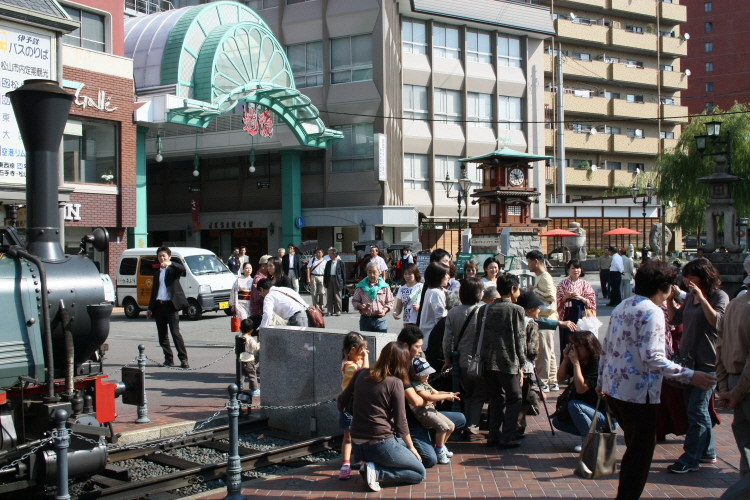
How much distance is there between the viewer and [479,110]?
3841 cm

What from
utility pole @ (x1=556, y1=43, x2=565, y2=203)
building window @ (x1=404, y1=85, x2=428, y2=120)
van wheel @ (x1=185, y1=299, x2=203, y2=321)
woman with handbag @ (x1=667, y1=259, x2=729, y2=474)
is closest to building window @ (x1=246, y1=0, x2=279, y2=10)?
building window @ (x1=404, y1=85, x2=428, y2=120)

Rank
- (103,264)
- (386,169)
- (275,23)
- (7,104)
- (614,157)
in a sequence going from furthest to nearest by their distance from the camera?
(614,157)
(275,23)
(386,169)
(103,264)
(7,104)

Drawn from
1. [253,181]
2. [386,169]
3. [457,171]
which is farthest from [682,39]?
[253,181]

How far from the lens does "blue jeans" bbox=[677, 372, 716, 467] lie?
597cm

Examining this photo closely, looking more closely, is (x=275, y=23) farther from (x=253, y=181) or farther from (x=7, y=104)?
(x=7, y=104)

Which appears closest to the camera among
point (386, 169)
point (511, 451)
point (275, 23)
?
point (511, 451)

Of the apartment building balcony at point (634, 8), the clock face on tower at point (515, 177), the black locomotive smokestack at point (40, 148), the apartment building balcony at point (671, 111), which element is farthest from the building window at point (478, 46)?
the black locomotive smokestack at point (40, 148)

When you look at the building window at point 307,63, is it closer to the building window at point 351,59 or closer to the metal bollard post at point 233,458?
the building window at point 351,59

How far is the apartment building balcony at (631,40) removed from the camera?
52875mm

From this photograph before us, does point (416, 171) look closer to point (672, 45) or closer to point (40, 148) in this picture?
point (40, 148)

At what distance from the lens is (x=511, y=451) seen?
6762 mm

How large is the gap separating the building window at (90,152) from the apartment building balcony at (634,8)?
4298 centimetres

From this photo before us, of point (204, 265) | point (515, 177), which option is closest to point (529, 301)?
point (204, 265)

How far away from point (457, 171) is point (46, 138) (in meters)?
32.6
